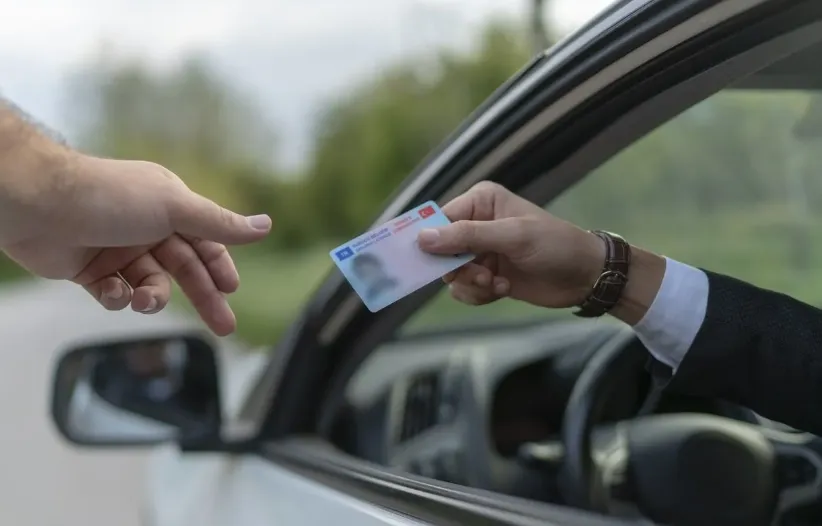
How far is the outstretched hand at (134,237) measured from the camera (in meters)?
1.26

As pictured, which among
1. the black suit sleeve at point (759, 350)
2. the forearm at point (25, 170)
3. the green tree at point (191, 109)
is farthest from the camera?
the green tree at point (191, 109)

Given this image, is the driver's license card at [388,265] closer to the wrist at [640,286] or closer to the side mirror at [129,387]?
the wrist at [640,286]

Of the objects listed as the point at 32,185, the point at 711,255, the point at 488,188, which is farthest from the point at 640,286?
the point at 711,255

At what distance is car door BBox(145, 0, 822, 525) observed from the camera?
1256mm

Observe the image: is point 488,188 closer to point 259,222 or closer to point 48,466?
point 259,222

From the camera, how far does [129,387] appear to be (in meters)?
2.32

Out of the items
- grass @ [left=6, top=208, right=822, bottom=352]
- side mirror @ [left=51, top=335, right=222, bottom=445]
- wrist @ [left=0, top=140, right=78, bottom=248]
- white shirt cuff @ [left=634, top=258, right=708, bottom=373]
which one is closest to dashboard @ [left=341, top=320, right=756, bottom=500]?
grass @ [left=6, top=208, right=822, bottom=352]

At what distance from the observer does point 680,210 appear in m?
4.44

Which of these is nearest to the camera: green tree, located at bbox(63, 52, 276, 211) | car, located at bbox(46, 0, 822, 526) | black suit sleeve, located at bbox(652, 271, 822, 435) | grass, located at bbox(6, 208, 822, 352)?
car, located at bbox(46, 0, 822, 526)

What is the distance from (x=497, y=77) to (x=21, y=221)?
3.03ft

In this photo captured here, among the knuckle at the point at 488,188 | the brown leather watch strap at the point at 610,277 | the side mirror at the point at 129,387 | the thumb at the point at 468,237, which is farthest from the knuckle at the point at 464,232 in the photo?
the side mirror at the point at 129,387

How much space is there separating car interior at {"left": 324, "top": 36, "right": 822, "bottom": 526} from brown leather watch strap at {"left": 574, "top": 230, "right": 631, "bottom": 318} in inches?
7.3

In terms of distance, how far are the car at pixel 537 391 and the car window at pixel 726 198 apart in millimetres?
24

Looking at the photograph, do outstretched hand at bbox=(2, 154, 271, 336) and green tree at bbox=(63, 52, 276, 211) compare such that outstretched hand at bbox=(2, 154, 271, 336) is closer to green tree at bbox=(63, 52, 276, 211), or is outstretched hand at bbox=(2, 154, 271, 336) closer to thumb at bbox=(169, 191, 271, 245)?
thumb at bbox=(169, 191, 271, 245)
